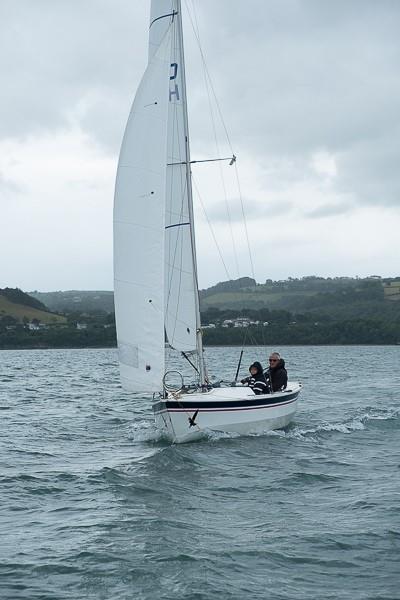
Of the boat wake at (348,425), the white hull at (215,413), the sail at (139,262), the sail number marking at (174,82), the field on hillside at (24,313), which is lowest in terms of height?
the boat wake at (348,425)

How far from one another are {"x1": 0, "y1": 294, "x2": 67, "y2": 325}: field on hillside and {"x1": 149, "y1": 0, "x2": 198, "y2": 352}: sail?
8774 cm

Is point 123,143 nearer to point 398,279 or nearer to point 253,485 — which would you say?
point 253,485

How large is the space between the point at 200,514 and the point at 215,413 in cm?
556

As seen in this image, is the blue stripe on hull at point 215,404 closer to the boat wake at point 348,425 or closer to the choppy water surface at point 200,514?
→ the choppy water surface at point 200,514

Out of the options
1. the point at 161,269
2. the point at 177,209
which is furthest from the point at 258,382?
the point at 177,209

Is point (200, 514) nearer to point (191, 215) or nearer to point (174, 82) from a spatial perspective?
point (191, 215)

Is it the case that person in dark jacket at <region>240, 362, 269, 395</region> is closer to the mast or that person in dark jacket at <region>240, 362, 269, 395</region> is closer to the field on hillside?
the mast

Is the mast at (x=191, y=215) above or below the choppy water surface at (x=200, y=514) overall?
above

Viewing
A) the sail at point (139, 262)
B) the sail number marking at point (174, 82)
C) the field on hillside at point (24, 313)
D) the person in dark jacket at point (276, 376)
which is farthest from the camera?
the field on hillside at point (24, 313)

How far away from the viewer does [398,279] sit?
136 metres

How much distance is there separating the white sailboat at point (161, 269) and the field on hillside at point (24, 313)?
289ft

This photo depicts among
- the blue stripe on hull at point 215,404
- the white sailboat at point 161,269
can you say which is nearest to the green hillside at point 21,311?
the white sailboat at point 161,269

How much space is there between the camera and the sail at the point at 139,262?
16.3 m

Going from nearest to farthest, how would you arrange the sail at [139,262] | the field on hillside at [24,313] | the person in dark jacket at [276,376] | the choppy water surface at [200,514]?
the choppy water surface at [200,514] → the sail at [139,262] → the person in dark jacket at [276,376] → the field on hillside at [24,313]
